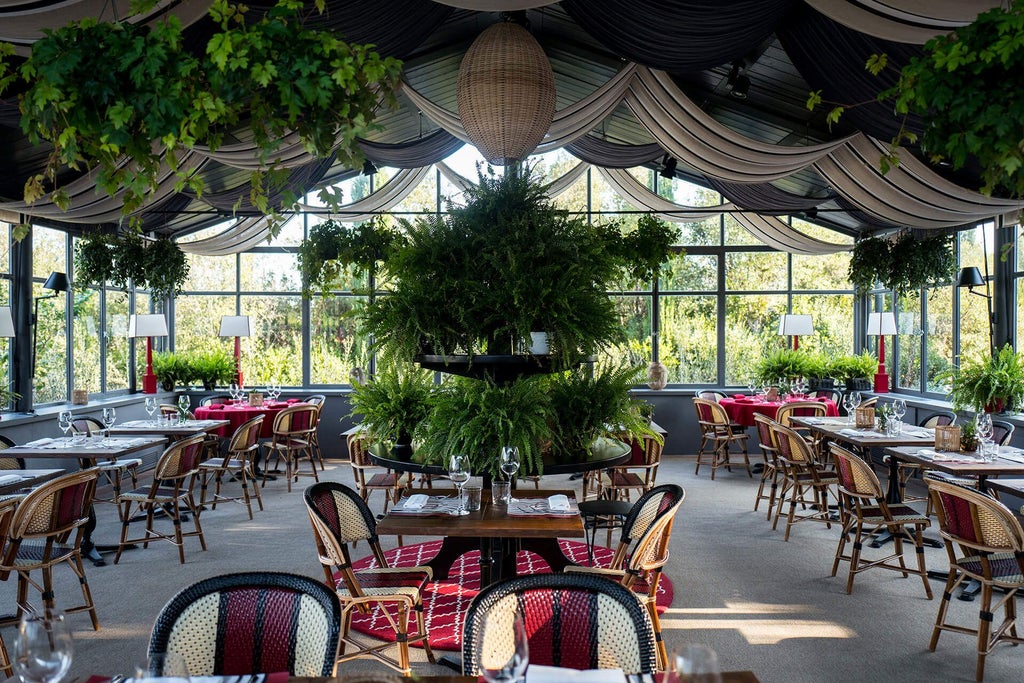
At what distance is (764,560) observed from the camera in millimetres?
6129

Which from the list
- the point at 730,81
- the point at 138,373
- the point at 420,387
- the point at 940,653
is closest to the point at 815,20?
the point at 730,81

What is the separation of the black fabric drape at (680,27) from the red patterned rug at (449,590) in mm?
4094

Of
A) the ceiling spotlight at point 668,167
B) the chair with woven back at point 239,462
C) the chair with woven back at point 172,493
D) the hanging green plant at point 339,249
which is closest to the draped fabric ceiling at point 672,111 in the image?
the ceiling spotlight at point 668,167

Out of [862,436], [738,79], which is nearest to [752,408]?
[862,436]

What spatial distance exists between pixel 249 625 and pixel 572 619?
980 mm

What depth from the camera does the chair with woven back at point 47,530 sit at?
428 cm

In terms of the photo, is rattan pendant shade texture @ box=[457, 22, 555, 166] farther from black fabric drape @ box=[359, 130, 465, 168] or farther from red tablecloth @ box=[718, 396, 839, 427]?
red tablecloth @ box=[718, 396, 839, 427]

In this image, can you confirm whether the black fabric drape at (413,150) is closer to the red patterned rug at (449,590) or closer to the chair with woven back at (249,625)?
the red patterned rug at (449,590)

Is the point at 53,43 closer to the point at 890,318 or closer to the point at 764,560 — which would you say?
the point at 764,560

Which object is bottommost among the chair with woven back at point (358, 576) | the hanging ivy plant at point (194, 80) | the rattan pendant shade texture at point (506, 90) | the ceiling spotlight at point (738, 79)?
the chair with woven back at point (358, 576)

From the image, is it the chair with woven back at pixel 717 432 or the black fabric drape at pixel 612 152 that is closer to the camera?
the black fabric drape at pixel 612 152

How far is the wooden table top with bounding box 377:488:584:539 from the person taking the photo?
12.5 feet

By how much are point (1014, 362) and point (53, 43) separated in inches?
322

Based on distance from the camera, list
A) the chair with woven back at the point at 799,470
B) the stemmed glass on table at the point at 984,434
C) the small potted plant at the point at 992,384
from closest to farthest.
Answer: the stemmed glass on table at the point at 984,434 → the chair with woven back at the point at 799,470 → the small potted plant at the point at 992,384
